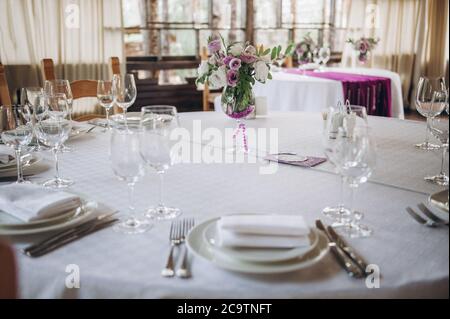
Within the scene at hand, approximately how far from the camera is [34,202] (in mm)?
1027

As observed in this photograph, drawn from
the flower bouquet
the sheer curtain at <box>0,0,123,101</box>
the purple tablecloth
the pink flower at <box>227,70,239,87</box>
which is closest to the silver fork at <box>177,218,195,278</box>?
the flower bouquet

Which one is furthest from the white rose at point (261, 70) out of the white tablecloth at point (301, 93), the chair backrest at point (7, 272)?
the white tablecloth at point (301, 93)

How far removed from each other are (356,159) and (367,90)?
11.0 feet

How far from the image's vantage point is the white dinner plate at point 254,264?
801mm

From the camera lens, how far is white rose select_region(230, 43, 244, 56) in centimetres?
173

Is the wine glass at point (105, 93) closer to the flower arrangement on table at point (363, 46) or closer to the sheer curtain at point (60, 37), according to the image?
the sheer curtain at point (60, 37)

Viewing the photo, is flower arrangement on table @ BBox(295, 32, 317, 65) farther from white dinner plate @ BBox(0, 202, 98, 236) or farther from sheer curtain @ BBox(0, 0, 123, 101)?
white dinner plate @ BBox(0, 202, 98, 236)

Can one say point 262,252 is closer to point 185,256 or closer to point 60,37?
point 185,256

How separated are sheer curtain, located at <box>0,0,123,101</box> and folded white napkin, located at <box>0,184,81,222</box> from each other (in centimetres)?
360

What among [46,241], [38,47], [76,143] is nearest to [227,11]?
[38,47]

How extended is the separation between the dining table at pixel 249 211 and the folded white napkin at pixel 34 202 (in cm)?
6

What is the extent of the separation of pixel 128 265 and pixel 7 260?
335 millimetres

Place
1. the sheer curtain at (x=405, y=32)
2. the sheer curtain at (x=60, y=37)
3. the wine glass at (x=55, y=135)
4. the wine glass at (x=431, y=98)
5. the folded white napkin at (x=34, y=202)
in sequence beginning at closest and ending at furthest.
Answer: the folded white napkin at (x=34, y=202)
the wine glass at (x=55, y=135)
the wine glass at (x=431, y=98)
the sheer curtain at (x=60, y=37)
the sheer curtain at (x=405, y=32)

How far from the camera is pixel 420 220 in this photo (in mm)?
1037
